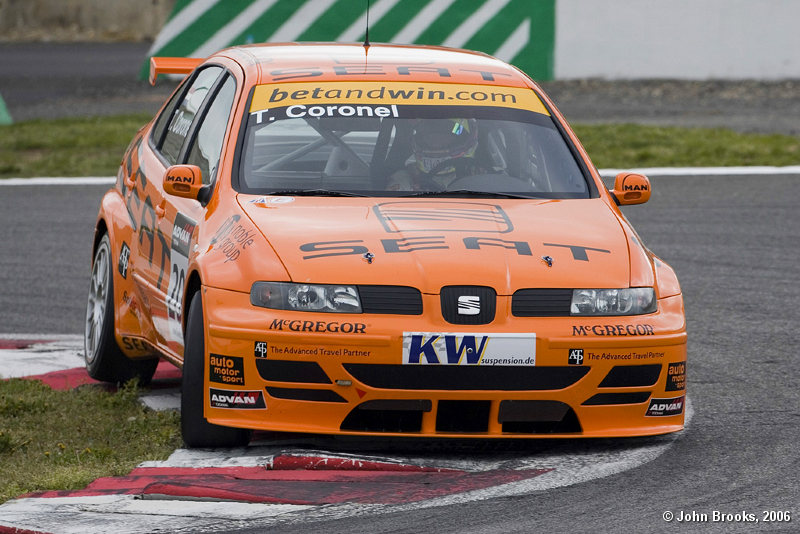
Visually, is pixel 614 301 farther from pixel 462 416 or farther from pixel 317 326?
pixel 317 326

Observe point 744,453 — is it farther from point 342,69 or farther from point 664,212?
point 664,212

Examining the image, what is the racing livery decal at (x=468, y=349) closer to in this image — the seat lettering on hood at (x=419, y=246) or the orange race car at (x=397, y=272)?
the orange race car at (x=397, y=272)

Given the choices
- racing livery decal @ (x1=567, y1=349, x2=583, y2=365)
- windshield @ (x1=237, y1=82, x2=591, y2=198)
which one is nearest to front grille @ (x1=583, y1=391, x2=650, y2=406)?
racing livery decal @ (x1=567, y1=349, x2=583, y2=365)

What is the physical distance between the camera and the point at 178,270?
605 cm

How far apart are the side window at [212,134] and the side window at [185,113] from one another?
7.3 inches

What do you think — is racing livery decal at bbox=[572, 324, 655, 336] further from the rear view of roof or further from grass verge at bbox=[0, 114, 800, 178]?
grass verge at bbox=[0, 114, 800, 178]

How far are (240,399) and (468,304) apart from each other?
867 mm

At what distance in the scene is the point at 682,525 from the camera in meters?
4.56

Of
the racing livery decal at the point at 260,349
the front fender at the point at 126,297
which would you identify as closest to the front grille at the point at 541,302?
the racing livery decal at the point at 260,349

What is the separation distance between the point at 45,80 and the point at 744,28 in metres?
9.70

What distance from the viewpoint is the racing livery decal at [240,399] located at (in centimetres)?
530

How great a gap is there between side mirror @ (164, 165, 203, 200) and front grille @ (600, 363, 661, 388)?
1.85 metres

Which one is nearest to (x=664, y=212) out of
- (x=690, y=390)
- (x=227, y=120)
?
(x=690, y=390)

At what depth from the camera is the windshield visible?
623cm
